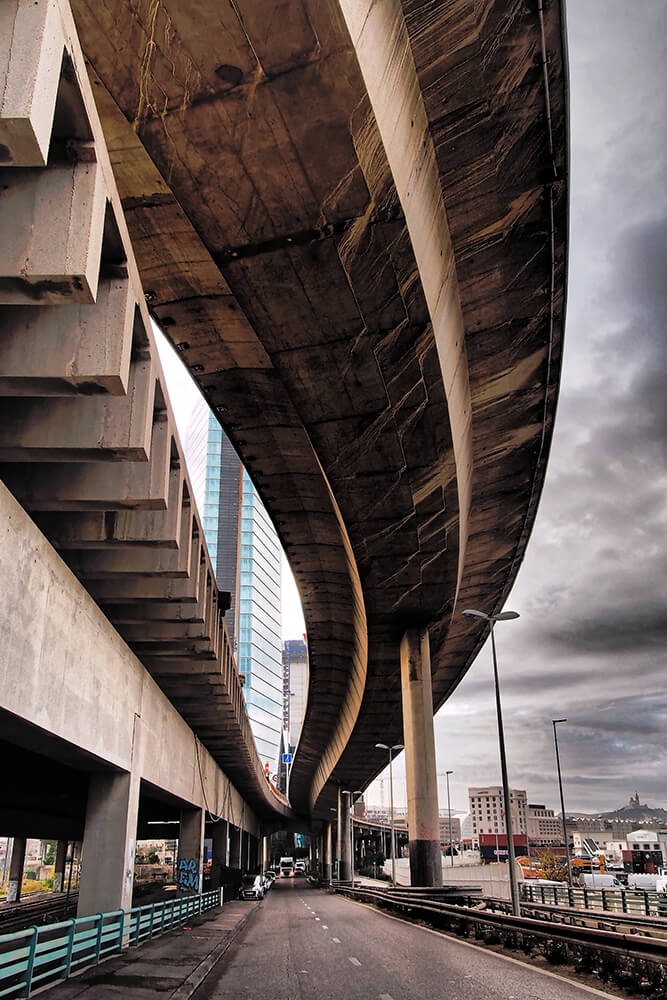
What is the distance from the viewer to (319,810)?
90062 mm

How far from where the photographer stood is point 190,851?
103ft

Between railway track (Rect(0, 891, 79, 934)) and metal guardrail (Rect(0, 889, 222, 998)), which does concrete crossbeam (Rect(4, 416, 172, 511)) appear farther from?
railway track (Rect(0, 891, 79, 934))

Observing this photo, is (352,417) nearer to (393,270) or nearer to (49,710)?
(393,270)

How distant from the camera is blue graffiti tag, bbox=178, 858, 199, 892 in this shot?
103 feet

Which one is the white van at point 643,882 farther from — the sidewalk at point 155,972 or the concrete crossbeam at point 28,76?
A: the concrete crossbeam at point 28,76

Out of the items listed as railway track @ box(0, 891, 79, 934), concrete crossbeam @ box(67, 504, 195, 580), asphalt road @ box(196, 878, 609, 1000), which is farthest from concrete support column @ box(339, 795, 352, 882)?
concrete crossbeam @ box(67, 504, 195, 580)

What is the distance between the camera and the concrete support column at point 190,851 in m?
31.2

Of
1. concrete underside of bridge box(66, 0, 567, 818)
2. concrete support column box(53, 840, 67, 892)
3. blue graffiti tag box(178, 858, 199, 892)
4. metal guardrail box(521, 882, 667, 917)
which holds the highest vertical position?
concrete underside of bridge box(66, 0, 567, 818)

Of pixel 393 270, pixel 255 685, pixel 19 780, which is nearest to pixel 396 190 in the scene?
pixel 393 270

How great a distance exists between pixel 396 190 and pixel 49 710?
8.54 metres

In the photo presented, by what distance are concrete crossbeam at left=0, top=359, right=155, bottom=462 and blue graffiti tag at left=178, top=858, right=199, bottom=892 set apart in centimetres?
2794

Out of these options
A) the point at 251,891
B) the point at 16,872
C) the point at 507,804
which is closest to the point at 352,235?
the point at 507,804

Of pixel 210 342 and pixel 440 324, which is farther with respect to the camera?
pixel 210 342

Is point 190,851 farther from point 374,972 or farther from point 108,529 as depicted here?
point 108,529
